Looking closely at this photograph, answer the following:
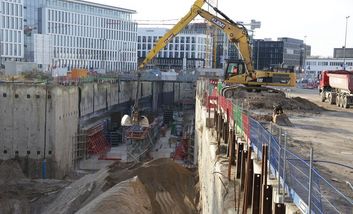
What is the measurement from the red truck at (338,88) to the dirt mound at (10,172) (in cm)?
1921

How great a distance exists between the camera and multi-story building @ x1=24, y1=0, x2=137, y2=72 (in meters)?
102

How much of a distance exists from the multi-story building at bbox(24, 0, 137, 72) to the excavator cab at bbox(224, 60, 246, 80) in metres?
60.8

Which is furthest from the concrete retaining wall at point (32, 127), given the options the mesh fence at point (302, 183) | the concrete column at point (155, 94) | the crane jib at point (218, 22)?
the concrete column at point (155, 94)

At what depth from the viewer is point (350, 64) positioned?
111312 mm

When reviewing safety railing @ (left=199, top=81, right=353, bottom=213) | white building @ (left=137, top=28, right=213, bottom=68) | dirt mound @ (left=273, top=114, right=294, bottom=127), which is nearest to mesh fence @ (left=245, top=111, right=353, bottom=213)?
safety railing @ (left=199, top=81, right=353, bottom=213)

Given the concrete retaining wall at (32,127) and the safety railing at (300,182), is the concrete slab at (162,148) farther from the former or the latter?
the safety railing at (300,182)

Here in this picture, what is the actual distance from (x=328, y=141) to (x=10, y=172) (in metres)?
19.3

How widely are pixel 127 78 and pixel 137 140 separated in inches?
902

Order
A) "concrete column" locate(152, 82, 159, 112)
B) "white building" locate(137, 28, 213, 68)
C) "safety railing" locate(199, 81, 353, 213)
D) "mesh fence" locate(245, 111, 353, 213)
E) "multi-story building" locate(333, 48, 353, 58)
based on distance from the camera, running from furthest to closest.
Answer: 1. "white building" locate(137, 28, 213, 68)
2. "multi-story building" locate(333, 48, 353, 58)
3. "concrete column" locate(152, 82, 159, 112)
4. "mesh fence" locate(245, 111, 353, 213)
5. "safety railing" locate(199, 81, 353, 213)

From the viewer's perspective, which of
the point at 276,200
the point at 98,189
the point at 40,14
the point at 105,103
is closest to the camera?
the point at 276,200

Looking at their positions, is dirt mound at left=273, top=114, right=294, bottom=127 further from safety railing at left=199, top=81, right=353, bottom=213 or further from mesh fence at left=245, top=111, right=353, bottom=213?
mesh fence at left=245, top=111, right=353, bottom=213

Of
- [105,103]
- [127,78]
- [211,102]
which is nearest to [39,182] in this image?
[211,102]

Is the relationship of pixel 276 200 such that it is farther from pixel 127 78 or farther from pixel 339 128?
pixel 127 78

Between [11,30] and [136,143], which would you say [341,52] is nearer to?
[11,30]
